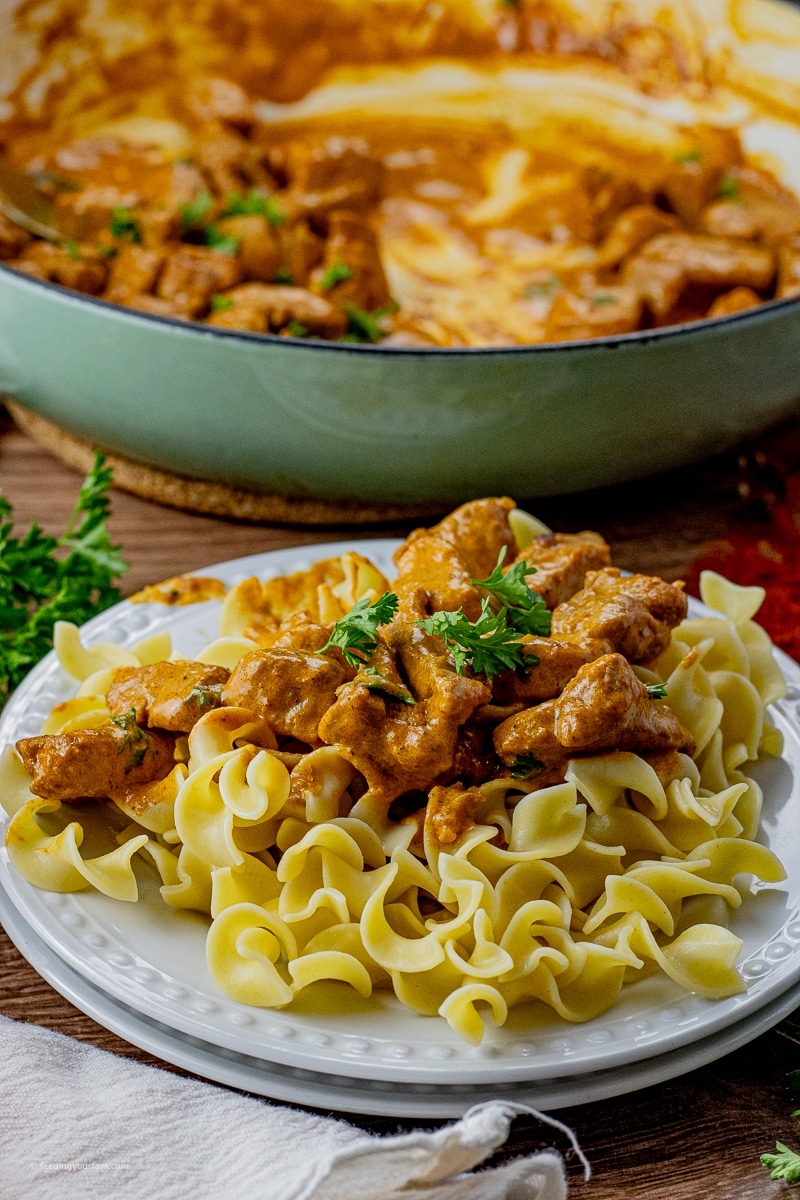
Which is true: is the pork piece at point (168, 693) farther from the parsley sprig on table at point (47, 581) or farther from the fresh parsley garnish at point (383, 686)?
the parsley sprig on table at point (47, 581)

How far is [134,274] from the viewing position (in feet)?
14.3

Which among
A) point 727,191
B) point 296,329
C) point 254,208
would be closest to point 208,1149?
point 296,329

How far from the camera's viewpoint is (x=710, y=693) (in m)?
2.71

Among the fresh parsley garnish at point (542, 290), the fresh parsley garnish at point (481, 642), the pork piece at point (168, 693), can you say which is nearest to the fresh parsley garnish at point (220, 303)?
the fresh parsley garnish at point (542, 290)

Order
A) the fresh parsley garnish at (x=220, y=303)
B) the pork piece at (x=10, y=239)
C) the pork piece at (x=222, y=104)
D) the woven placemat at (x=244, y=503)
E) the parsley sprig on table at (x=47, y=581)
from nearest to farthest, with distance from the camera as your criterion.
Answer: the parsley sprig on table at (x=47, y=581) → the woven placemat at (x=244, y=503) → the fresh parsley garnish at (x=220, y=303) → the pork piece at (x=10, y=239) → the pork piece at (x=222, y=104)

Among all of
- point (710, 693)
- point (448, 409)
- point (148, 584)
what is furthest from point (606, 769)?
point (148, 584)

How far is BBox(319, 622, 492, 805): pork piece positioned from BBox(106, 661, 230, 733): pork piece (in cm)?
30

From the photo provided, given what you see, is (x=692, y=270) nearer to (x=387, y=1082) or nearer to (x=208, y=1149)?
(x=387, y=1082)

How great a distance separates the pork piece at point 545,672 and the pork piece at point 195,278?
2251mm

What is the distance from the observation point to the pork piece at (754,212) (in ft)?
16.4

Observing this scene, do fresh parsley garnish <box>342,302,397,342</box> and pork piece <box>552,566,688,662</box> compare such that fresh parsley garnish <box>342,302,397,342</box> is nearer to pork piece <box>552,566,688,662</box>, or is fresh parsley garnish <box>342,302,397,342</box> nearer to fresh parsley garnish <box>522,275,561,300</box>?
fresh parsley garnish <box>522,275,561,300</box>

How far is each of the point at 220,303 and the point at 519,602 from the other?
6.85 feet

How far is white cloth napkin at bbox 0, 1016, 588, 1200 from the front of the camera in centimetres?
181

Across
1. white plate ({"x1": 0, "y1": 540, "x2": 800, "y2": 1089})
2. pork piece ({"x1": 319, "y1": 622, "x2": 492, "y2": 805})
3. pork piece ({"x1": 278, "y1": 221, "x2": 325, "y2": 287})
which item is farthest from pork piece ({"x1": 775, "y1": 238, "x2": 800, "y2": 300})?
pork piece ({"x1": 319, "y1": 622, "x2": 492, "y2": 805})
